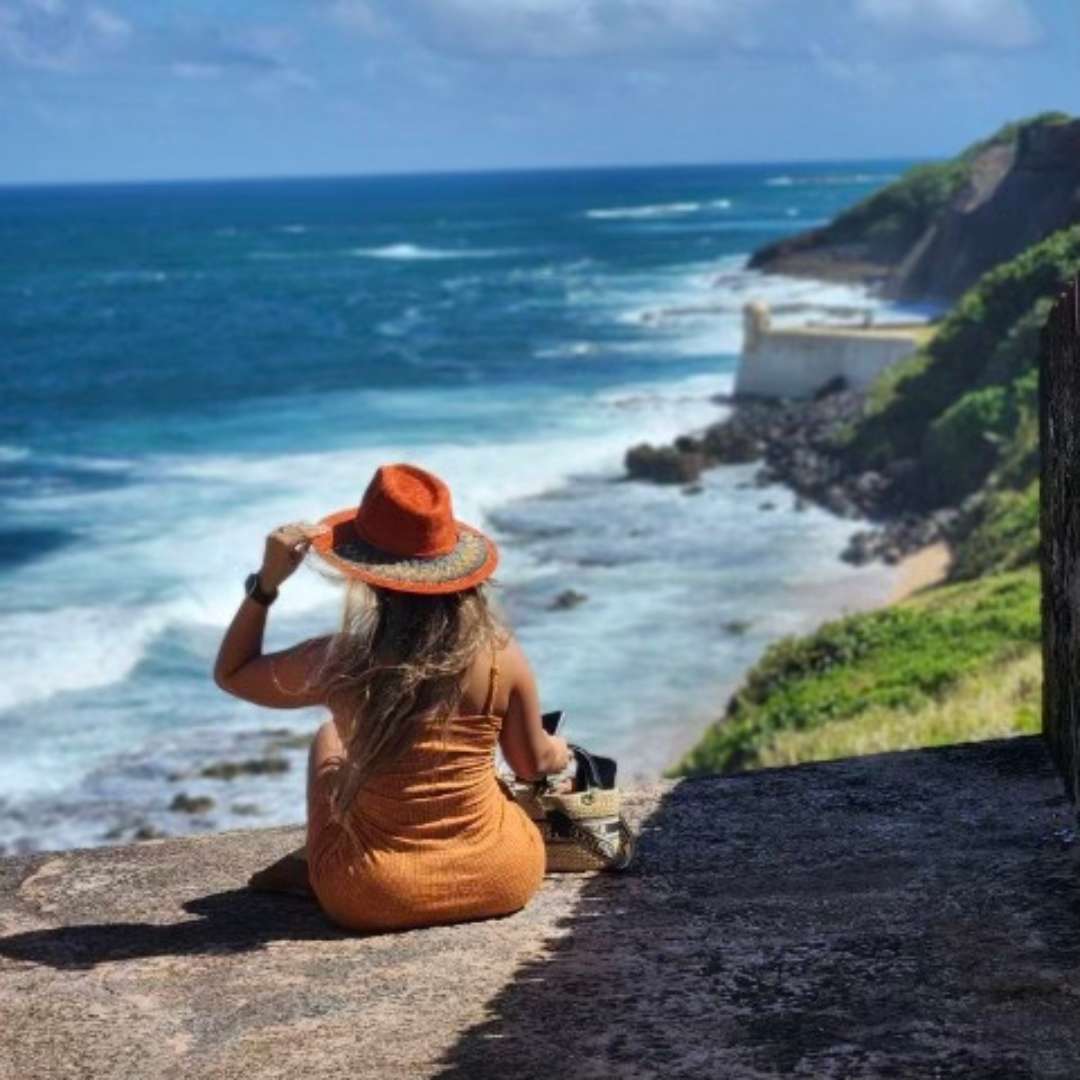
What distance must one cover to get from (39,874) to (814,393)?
3679cm

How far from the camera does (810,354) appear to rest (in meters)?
42.6

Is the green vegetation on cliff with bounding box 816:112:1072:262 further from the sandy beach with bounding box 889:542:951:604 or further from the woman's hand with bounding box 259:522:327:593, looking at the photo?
the woman's hand with bounding box 259:522:327:593

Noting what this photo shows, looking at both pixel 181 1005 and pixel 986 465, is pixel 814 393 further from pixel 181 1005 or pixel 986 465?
pixel 181 1005

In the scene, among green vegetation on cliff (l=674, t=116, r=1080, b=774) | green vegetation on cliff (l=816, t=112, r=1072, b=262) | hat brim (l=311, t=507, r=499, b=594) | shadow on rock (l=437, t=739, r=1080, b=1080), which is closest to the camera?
shadow on rock (l=437, t=739, r=1080, b=1080)

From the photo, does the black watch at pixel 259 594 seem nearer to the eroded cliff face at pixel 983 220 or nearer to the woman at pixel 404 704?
the woman at pixel 404 704

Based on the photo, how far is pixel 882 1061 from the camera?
14.1 feet

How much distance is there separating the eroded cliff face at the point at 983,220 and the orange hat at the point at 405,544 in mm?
41861

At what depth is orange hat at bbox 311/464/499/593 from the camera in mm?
4895

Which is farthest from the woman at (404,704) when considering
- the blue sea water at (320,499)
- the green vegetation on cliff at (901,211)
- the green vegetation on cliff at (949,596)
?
the green vegetation on cliff at (901,211)

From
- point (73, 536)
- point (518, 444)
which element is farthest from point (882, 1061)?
point (518, 444)

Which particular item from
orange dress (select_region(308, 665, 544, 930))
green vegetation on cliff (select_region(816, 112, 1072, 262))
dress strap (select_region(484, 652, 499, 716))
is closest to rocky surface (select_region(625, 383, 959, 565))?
orange dress (select_region(308, 665, 544, 930))

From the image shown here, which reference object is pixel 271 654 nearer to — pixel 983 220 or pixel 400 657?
pixel 400 657

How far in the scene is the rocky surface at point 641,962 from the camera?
14.6 ft

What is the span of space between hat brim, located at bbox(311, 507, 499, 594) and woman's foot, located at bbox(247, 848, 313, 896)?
100 centimetres
